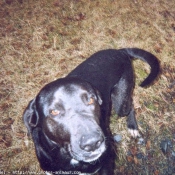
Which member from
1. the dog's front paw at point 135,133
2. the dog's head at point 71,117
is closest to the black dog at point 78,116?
the dog's head at point 71,117

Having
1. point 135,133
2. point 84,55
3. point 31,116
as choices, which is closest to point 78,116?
point 31,116

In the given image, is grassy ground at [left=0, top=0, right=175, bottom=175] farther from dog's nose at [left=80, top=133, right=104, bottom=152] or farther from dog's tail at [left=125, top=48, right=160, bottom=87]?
dog's nose at [left=80, top=133, right=104, bottom=152]

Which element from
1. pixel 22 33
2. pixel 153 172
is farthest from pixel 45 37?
pixel 153 172

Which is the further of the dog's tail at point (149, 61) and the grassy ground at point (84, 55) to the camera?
the grassy ground at point (84, 55)

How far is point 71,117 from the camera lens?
2615 mm

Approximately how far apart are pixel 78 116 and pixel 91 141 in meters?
0.34

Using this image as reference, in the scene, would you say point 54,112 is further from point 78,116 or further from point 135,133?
point 135,133

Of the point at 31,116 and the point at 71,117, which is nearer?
the point at 71,117

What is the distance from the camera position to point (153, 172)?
388 centimetres

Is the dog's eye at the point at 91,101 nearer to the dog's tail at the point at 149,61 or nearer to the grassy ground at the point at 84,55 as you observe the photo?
the dog's tail at the point at 149,61

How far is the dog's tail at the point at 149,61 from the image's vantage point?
3.85 meters

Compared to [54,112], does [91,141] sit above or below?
above

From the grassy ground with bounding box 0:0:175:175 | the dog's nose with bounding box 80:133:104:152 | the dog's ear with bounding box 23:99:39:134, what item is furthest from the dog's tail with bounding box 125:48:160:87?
the dog's ear with bounding box 23:99:39:134

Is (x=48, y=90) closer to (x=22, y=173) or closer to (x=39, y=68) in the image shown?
(x=22, y=173)
